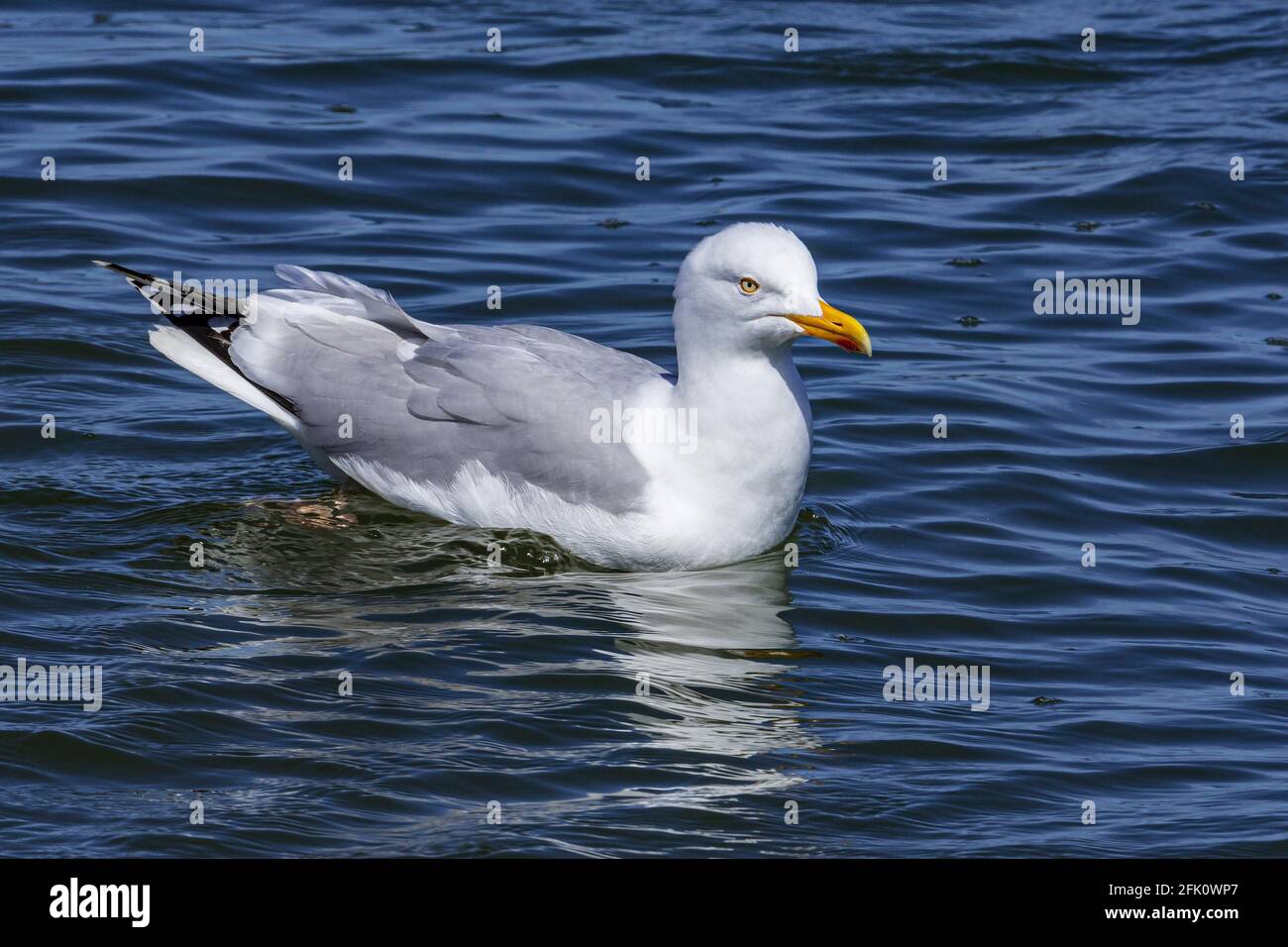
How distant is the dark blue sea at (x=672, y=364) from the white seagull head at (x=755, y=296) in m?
0.98

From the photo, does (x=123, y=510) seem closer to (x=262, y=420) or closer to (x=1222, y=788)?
(x=262, y=420)

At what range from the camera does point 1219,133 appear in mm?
13742

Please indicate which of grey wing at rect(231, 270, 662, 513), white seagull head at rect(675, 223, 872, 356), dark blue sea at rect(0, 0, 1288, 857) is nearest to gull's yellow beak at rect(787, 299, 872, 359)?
white seagull head at rect(675, 223, 872, 356)

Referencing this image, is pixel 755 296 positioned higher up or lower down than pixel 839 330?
higher up

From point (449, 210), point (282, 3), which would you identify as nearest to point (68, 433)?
point (449, 210)

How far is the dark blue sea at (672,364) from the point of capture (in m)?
5.81

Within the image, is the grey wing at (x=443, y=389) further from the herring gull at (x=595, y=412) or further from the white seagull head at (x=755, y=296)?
Result: the white seagull head at (x=755, y=296)

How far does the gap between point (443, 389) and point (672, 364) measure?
8.62ft

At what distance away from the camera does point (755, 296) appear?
276 inches

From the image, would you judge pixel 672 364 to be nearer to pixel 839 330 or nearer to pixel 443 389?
pixel 443 389

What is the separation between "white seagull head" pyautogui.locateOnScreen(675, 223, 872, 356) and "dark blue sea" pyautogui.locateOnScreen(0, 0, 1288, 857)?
3.22 feet

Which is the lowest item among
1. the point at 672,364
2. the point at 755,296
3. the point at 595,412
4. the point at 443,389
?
the point at 595,412

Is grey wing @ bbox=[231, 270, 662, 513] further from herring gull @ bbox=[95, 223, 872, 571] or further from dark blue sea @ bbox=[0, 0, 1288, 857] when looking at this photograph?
dark blue sea @ bbox=[0, 0, 1288, 857]

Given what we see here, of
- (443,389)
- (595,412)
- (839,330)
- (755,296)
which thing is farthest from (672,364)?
(839,330)
